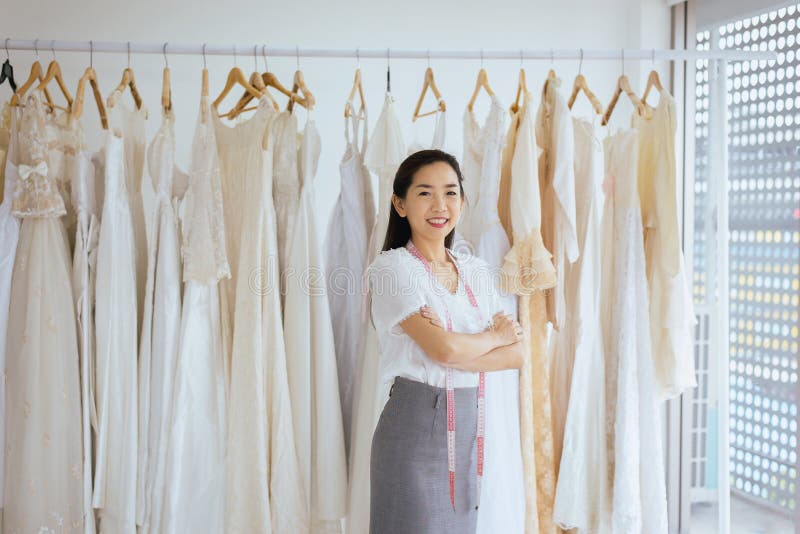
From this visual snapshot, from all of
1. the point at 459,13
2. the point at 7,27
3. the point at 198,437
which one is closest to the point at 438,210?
the point at 198,437

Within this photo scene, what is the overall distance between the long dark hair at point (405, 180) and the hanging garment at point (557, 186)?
0.44m

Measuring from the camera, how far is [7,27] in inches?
98.0

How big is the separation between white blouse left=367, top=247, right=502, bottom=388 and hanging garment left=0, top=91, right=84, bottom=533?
901 mm

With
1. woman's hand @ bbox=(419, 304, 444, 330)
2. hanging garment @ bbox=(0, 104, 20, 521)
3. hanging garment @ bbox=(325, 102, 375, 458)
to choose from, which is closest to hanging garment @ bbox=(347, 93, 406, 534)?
hanging garment @ bbox=(325, 102, 375, 458)

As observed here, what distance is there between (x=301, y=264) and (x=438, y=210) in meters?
0.51

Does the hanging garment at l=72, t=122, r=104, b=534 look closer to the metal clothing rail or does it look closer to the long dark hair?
the metal clothing rail

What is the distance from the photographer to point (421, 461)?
63.9 inches

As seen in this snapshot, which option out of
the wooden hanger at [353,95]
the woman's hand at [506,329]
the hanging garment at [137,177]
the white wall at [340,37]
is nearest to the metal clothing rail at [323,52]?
the wooden hanger at [353,95]

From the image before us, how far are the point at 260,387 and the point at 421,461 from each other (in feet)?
1.91

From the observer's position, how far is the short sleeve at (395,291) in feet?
5.29

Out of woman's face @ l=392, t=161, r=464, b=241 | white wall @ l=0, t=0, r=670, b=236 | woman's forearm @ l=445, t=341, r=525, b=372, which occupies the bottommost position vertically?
woman's forearm @ l=445, t=341, r=525, b=372

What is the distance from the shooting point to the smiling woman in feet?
5.31

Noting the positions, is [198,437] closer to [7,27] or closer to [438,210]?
[438,210]

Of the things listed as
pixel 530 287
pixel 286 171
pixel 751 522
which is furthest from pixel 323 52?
pixel 751 522
